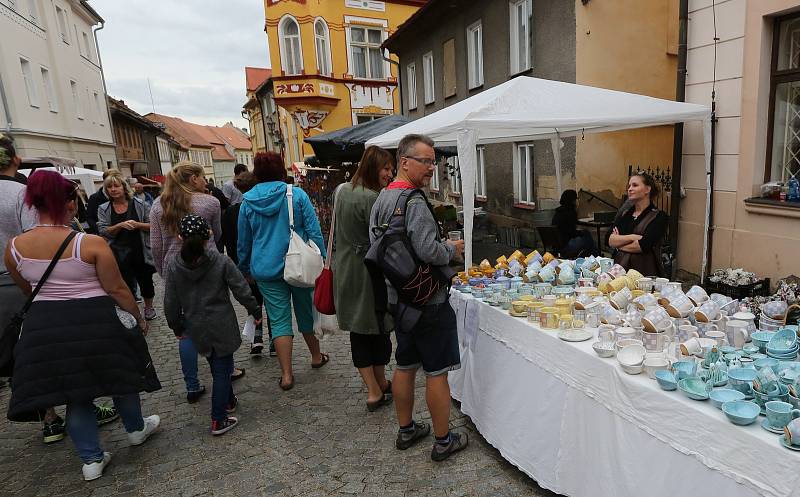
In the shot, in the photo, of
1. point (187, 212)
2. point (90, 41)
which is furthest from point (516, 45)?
point (90, 41)

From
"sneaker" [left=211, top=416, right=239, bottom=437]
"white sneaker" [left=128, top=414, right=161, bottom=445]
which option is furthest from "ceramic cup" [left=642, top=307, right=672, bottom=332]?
"white sneaker" [left=128, top=414, right=161, bottom=445]

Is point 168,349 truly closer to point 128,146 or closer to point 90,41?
point 90,41

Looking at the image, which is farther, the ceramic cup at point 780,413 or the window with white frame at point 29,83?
the window with white frame at point 29,83

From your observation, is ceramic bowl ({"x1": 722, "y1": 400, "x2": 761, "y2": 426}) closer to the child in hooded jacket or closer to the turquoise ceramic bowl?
the turquoise ceramic bowl

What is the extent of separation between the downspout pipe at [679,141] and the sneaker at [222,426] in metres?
4.73

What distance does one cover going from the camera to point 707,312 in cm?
202

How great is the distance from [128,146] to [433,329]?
31180 mm

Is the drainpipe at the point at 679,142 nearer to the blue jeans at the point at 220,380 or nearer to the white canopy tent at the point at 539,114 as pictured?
the white canopy tent at the point at 539,114

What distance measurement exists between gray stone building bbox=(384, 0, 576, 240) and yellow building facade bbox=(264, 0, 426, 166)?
5503mm

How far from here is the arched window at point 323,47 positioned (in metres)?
19.0

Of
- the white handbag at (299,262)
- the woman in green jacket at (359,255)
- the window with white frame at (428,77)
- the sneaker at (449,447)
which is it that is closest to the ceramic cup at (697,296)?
the sneaker at (449,447)

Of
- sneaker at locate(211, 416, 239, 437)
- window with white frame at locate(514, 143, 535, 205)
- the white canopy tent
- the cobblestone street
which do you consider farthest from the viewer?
window with white frame at locate(514, 143, 535, 205)

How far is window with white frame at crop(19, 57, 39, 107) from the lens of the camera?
13.5 meters

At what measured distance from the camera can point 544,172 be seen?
28.9 feet
